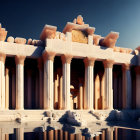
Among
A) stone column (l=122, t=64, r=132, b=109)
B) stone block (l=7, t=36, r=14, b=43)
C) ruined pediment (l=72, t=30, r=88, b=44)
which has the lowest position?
stone column (l=122, t=64, r=132, b=109)

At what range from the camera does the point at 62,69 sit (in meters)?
22.8

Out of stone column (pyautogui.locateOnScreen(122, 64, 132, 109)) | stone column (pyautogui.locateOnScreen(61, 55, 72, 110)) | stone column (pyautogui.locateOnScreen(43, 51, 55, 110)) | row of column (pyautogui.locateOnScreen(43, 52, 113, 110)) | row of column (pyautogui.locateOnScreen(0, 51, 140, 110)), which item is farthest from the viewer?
stone column (pyautogui.locateOnScreen(122, 64, 132, 109))

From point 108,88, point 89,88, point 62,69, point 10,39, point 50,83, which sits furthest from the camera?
point 108,88

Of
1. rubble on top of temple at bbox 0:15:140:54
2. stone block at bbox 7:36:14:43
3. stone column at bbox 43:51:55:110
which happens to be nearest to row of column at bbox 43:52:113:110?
stone column at bbox 43:51:55:110

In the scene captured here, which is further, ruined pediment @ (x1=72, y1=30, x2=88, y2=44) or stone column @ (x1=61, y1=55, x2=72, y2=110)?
ruined pediment @ (x1=72, y1=30, x2=88, y2=44)

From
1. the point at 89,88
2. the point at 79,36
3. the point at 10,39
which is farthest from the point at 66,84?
the point at 10,39

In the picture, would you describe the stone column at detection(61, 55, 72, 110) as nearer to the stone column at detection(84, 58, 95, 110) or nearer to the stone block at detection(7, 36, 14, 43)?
the stone column at detection(84, 58, 95, 110)

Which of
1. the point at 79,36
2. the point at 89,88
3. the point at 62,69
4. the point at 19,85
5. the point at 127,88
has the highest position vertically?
the point at 79,36

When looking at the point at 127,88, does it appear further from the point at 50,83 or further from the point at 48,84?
the point at 48,84

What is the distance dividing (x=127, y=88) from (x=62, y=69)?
388 inches

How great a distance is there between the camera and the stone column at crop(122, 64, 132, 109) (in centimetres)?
2625

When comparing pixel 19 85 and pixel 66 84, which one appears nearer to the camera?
pixel 19 85

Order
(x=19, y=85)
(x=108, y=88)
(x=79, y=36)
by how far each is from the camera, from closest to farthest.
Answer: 1. (x=19, y=85)
2. (x=79, y=36)
3. (x=108, y=88)

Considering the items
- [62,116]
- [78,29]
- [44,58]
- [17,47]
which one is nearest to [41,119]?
[62,116]
